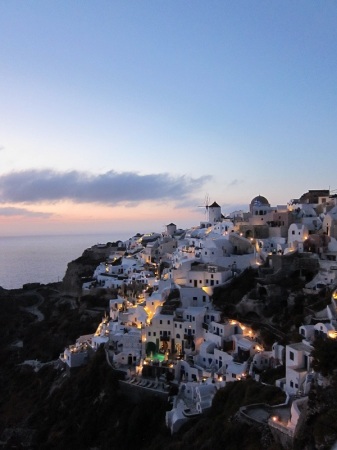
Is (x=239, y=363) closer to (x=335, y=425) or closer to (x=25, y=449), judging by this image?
(x=335, y=425)

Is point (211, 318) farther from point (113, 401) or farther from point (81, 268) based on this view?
point (81, 268)

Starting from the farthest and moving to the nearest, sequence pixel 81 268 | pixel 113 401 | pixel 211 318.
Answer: pixel 81 268 < pixel 211 318 < pixel 113 401

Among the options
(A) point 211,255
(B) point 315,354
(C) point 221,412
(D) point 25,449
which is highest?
(A) point 211,255

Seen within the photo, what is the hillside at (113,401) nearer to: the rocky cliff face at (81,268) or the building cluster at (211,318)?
the building cluster at (211,318)

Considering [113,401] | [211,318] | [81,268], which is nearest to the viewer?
[113,401]

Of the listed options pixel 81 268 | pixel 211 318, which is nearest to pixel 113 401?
pixel 211 318

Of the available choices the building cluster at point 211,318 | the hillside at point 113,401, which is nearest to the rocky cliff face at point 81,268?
the hillside at point 113,401

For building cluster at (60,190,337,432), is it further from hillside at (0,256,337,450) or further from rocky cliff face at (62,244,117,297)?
rocky cliff face at (62,244,117,297)

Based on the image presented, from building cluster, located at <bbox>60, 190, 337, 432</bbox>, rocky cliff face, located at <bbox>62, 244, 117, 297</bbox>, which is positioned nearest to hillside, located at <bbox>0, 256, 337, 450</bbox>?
building cluster, located at <bbox>60, 190, 337, 432</bbox>

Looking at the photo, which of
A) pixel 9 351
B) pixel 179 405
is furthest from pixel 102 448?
pixel 9 351
